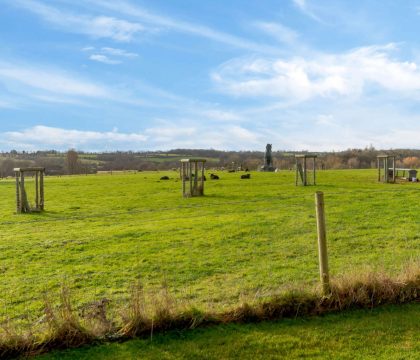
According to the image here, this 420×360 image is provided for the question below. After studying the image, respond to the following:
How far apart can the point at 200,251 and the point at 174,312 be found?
5200 millimetres

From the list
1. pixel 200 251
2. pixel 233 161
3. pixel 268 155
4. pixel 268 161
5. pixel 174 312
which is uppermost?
pixel 268 155

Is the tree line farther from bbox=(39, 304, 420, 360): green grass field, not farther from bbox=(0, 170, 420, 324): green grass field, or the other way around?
bbox=(39, 304, 420, 360): green grass field

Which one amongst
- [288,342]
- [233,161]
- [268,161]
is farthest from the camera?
[233,161]

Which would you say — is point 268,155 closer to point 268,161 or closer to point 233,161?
point 268,161

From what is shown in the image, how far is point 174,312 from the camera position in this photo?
5.41 m

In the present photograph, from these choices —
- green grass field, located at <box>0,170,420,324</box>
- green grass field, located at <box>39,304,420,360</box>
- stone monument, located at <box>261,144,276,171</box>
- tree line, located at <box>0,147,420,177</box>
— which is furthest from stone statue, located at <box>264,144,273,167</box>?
green grass field, located at <box>39,304,420,360</box>

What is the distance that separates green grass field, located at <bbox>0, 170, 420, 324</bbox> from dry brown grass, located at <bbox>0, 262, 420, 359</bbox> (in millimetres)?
367

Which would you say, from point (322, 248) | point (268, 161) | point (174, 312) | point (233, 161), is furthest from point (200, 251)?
point (233, 161)

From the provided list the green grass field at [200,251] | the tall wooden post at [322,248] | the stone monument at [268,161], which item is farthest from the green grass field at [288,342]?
the stone monument at [268,161]

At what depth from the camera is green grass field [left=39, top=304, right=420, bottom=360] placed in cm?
475

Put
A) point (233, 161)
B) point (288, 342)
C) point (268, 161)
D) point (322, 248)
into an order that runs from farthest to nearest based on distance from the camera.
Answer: point (233, 161) → point (268, 161) → point (322, 248) → point (288, 342)

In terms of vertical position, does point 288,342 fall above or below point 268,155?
below

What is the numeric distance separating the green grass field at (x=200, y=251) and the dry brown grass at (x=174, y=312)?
0.37 m

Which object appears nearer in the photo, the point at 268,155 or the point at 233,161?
the point at 268,155
